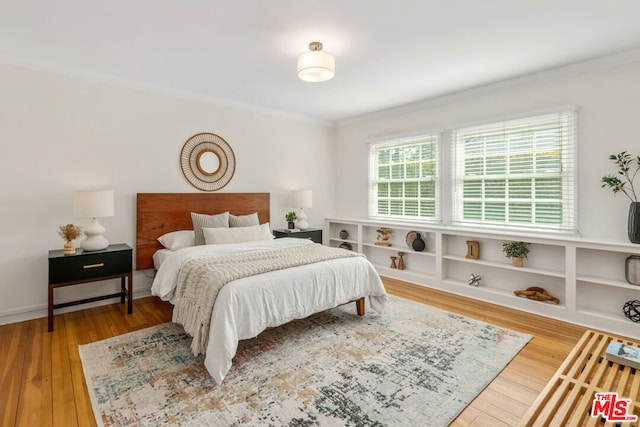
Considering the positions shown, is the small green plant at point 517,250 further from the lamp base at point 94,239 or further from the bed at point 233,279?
the lamp base at point 94,239

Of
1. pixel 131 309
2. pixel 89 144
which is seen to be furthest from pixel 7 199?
pixel 131 309

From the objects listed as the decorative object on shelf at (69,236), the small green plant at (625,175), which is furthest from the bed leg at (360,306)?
the decorative object on shelf at (69,236)

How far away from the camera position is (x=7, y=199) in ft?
10.2

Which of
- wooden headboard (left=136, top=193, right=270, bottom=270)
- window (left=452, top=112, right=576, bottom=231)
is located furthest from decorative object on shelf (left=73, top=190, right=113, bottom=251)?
window (left=452, top=112, right=576, bottom=231)

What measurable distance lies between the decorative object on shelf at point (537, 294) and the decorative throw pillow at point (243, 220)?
3.36 m

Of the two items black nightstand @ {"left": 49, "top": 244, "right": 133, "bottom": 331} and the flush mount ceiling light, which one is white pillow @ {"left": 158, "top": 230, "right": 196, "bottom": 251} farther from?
the flush mount ceiling light

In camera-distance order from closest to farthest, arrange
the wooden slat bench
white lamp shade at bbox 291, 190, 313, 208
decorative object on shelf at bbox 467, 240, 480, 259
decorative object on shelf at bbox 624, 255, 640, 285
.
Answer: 1. the wooden slat bench
2. decorative object on shelf at bbox 624, 255, 640, 285
3. decorative object on shelf at bbox 467, 240, 480, 259
4. white lamp shade at bbox 291, 190, 313, 208

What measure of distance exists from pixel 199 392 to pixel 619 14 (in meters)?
4.00

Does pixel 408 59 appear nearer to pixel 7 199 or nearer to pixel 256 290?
pixel 256 290

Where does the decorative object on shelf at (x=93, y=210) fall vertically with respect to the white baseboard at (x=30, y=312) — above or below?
above

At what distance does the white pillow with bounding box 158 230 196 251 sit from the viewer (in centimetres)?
371

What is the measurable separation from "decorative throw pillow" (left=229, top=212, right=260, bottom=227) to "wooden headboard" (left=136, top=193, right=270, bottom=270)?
258 mm

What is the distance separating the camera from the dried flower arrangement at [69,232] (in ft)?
10.4

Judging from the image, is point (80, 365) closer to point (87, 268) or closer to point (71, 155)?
point (87, 268)
